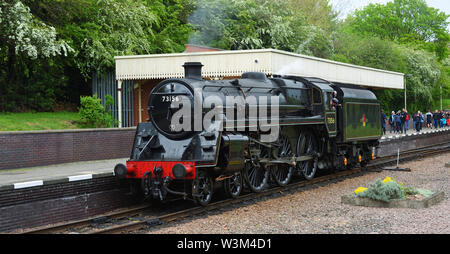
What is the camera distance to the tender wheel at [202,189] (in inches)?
379

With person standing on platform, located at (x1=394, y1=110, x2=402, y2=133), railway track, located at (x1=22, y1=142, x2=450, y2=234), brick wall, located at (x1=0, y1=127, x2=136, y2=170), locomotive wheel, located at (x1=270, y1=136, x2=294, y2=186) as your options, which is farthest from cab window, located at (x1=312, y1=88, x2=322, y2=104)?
person standing on platform, located at (x1=394, y1=110, x2=402, y2=133)

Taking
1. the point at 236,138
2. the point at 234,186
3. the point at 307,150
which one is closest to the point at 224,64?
the point at 307,150

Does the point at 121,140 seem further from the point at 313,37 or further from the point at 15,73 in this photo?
the point at 313,37

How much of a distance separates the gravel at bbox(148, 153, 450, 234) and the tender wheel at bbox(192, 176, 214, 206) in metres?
0.38

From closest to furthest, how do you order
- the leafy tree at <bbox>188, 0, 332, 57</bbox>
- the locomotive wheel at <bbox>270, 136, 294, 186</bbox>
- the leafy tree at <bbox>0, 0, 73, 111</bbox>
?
1. the locomotive wheel at <bbox>270, 136, 294, 186</bbox>
2. the leafy tree at <bbox>0, 0, 73, 111</bbox>
3. the leafy tree at <bbox>188, 0, 332, 57</bbox>

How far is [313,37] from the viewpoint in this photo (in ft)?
112

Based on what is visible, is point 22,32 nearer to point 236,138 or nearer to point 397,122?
point 236,138

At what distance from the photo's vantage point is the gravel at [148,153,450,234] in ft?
26.3

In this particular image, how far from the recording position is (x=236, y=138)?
1030cm

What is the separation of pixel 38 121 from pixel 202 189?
10.9 metres

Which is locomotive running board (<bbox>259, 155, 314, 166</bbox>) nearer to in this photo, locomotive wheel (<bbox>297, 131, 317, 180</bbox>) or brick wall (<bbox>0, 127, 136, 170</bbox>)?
locomotive wheel (<bbox>297, 131, 317, 180</bbox>)
